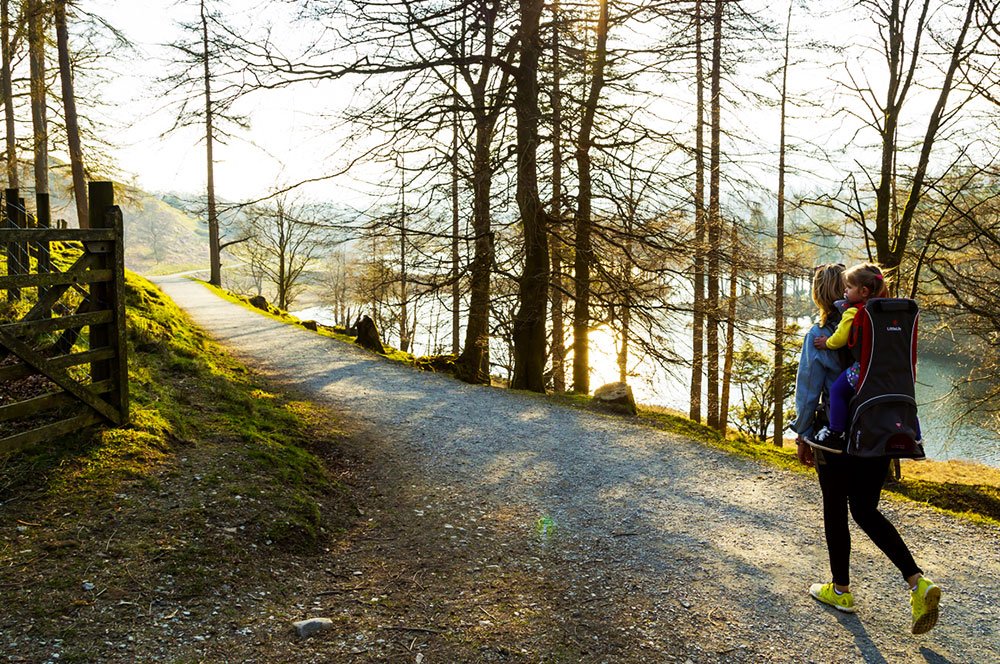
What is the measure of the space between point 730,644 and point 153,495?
386 centimetres

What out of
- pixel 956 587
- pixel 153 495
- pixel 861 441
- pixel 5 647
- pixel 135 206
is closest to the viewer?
pixel 5 647

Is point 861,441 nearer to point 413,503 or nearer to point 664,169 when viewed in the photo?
point 413,503

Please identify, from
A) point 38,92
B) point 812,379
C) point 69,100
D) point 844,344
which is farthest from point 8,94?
point 844,344

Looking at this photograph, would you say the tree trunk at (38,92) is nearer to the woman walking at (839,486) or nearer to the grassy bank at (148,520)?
the grassy bank at (148,520)

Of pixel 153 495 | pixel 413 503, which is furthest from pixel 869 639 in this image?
pixel 153 495

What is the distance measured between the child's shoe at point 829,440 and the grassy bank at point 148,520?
334 centimetres

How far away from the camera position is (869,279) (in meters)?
3.42

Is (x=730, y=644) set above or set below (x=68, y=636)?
below

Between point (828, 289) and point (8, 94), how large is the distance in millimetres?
20906

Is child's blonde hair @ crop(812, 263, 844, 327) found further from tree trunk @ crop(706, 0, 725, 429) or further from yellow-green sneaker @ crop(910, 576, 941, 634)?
tree trunk @ crop(706, 0, 725, 429)

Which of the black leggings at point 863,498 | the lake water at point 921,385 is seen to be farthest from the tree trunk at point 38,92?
the black leggings at point 863,498

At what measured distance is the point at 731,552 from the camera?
441 centimetres

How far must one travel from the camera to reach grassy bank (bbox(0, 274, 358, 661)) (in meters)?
3.16

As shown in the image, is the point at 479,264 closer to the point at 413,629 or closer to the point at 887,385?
the point at 413,629
